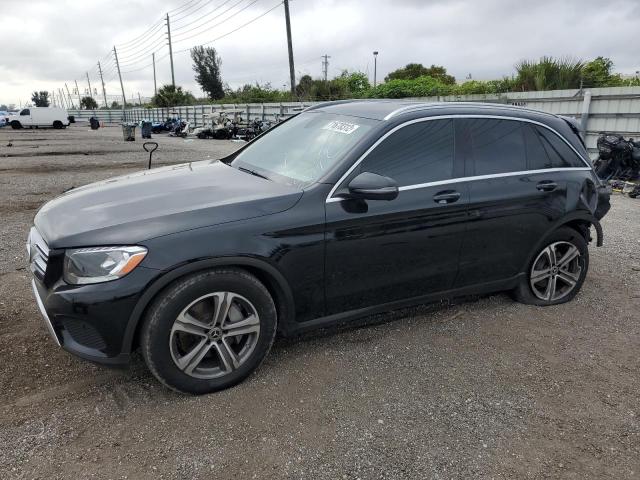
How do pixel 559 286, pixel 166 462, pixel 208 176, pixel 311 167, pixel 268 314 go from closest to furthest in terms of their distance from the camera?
pixel 166 462
pixel 268 314
pixel 311 167
pixel 208 176
pixel 559 286

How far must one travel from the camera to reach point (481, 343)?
361cm

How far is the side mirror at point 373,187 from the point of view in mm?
2947

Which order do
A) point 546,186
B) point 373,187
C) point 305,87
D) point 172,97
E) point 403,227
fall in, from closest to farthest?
point 373,187 → point 403,227 → point 546,186 → point 305,87 → point 172,97

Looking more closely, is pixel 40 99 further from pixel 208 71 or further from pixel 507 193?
pixel 507 193

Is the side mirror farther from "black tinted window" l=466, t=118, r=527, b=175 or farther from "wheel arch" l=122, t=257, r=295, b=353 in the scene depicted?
"black tinted window" l=466, t=118, r=527, b=175

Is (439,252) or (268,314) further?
(439,252)

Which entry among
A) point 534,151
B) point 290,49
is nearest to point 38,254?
point 534,151

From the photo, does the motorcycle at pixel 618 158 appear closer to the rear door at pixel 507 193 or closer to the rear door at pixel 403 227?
the rear door at pixel 507 193

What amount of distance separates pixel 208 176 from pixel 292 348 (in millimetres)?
1381

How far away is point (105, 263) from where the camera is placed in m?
2.56

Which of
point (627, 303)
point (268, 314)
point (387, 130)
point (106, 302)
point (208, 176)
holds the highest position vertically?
point (387, 130)

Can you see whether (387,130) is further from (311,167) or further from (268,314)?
(268,314)

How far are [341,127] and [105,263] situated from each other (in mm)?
1890

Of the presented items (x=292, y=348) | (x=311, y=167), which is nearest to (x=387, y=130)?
(x=311, y=167)
